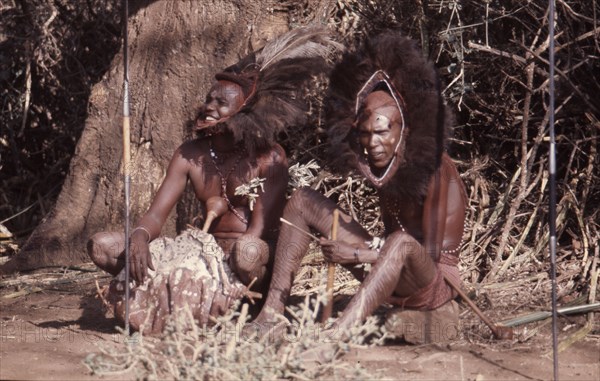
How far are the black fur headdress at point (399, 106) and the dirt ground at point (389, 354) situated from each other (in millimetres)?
720

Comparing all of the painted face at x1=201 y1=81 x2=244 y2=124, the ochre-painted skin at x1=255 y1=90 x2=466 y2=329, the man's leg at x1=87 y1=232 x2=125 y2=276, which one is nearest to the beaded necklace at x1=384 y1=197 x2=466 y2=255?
the ochre-painted skin at x1=255 y1=90 x2=466 y2=329

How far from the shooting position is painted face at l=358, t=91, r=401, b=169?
15.0 feet

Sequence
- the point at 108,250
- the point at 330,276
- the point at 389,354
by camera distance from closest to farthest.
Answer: the point at 330,276 → the point at 389,354 → the point at 108,250

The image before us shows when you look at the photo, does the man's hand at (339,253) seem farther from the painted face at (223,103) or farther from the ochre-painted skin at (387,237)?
the painted face at (223,103)

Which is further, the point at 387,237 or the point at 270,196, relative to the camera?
the point at 270,196

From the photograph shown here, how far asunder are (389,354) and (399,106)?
→ 110 centimetres

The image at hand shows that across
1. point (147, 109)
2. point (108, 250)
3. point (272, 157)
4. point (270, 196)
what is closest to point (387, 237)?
point (270, 196)

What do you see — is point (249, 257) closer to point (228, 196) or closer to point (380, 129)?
point (228, 196)

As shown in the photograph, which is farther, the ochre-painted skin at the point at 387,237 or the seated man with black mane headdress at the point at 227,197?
the seated man with black mane headdress at the point at 227,197

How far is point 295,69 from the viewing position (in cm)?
516

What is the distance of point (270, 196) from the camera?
200 inches

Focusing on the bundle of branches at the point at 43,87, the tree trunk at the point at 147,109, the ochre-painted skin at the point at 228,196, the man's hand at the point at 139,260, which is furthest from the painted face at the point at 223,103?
the bundle of branches at the point at 43,87

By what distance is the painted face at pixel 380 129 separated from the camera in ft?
15.0

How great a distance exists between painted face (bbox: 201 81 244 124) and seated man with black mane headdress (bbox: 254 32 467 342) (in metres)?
0.53
